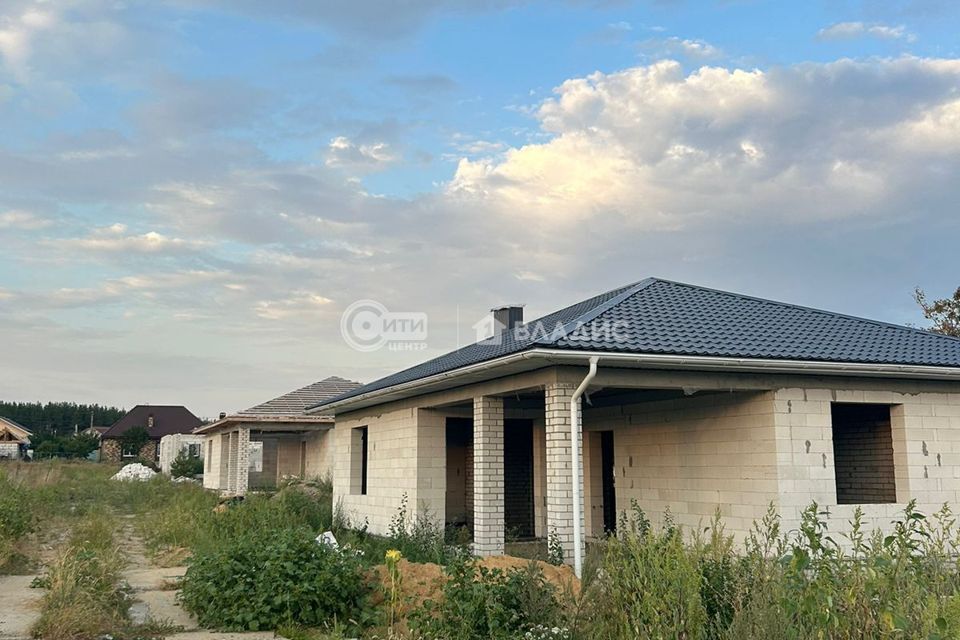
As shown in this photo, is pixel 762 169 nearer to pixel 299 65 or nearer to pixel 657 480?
pixel 657 480

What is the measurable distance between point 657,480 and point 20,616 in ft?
27.6

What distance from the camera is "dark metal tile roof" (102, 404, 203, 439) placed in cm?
5500

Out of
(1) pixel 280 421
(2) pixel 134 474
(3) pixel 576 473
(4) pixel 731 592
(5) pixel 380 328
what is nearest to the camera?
(4) pixel 731 592

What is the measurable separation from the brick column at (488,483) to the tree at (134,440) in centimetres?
4677

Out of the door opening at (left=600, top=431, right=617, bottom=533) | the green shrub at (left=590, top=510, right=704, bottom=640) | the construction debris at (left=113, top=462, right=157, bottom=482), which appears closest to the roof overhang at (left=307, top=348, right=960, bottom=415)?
the green shrub at (left=590, top=510, right=704, bottom=640)

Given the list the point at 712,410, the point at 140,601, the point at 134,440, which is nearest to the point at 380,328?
the point at 712,410

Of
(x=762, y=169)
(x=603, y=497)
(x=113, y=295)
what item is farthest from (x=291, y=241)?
(x=762, y=169)

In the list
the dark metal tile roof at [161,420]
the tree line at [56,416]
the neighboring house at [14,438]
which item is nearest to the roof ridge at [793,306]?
the dark metal tile roof at [161,420]

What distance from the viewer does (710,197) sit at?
1394cm

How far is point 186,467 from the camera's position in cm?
3878

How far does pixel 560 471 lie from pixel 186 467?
112 ft

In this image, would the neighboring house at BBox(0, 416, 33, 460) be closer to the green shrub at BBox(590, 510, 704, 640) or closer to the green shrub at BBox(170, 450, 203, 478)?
the green shrub at BBox(170, 450, 203, 478)

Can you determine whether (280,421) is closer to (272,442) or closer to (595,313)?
(272,442)

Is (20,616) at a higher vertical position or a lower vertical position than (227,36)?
lower
